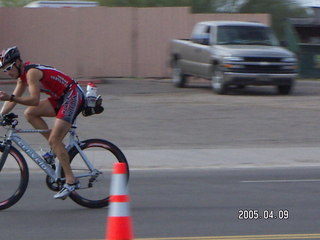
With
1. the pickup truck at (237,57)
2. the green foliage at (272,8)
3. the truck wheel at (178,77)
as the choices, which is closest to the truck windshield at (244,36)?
the pickup truck at (237,57)

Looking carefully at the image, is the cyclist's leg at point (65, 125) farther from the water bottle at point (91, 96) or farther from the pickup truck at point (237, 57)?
the pickup truck at point (237, 57)

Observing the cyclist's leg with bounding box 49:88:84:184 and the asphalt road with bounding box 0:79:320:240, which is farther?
the cyclist's leg with bounding box 49:88:84:184

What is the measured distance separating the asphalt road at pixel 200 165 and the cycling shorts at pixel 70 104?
1.08 metres

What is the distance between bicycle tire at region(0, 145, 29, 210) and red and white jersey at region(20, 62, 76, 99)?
0.76 m

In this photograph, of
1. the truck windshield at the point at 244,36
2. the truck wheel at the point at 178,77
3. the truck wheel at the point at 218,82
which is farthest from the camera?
the truck wheel at the point at 178,77

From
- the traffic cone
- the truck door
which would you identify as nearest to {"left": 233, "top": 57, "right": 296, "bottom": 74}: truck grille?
the truck door

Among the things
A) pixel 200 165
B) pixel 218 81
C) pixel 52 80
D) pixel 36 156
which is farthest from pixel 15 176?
pixel 218 81

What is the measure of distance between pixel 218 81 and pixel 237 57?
0.94 meters

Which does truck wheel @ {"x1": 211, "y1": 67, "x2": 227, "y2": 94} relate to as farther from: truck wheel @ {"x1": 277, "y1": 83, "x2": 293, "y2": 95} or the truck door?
truck wheel @ {"x1": 277, "y1": 83, "x2": 293, "y2": 95}

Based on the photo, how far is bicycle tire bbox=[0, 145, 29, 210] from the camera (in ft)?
26.8

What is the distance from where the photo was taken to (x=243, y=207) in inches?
330

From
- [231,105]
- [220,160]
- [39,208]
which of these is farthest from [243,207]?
[231,105]
